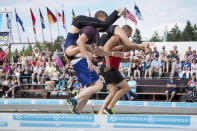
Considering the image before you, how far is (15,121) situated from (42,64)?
35.4 ft

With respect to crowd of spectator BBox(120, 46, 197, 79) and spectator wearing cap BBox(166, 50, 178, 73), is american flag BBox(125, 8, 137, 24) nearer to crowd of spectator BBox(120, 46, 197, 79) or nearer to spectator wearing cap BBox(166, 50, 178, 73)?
crowd of spectator BBox(120, 46, 197, 79)

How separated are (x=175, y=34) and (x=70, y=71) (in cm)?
8978

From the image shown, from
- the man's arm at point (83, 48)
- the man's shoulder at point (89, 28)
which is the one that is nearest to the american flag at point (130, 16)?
the man's shoulder at point (89, 28)

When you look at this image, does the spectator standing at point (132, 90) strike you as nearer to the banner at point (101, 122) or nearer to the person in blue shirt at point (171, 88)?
the person in blue shirt at point (171, 88)

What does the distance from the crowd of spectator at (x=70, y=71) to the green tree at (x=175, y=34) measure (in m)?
86.6

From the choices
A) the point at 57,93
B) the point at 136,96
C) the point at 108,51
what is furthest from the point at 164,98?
the point at 108,51

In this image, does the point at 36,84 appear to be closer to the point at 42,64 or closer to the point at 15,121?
the point at 42,64

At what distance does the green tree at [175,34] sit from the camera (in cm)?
9756

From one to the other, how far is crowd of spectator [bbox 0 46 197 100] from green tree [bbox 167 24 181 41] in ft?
284

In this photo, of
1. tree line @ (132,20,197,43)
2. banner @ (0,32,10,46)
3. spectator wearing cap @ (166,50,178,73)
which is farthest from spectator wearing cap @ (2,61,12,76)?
tree line @ (132,20,197,43)

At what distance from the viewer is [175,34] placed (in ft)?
324

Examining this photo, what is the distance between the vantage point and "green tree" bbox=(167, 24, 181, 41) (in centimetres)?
9756

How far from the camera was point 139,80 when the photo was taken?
13609mm

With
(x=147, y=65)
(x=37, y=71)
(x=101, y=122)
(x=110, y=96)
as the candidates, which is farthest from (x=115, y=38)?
(x=37, y=71)
